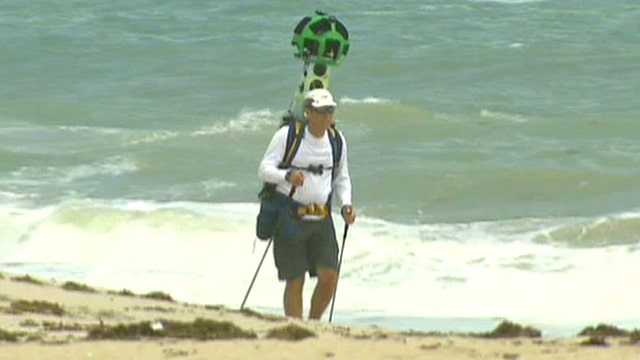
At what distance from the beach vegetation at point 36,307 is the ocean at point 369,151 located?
11.5 feet

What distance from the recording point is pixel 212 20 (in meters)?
32.6

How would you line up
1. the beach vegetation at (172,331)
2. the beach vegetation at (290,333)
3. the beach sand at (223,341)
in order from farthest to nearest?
the beach vegetation at (290,333)
the beach vegetation at (172,331)
the beach sand at (223,341)

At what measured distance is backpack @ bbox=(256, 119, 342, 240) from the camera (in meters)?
9.98

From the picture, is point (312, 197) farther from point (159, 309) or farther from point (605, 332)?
point (605, 332)

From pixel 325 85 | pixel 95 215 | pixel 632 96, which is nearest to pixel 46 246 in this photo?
pixel 95 215

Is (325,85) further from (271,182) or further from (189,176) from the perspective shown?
(189,176)

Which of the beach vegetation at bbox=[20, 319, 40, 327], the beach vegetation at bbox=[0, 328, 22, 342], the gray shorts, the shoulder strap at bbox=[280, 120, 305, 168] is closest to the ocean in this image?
the gray shorts

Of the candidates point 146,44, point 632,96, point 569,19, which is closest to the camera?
point 632,96

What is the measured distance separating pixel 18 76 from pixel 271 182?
710 inches

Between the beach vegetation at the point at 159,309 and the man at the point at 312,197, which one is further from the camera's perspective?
the beach vegetation at the point at 159,309

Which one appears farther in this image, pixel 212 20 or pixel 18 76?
pixel 212 20

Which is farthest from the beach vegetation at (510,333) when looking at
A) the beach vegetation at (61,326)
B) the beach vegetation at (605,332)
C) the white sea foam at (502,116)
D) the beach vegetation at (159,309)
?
the white sea foam at (502,116)

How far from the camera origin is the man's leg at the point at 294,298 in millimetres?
10266

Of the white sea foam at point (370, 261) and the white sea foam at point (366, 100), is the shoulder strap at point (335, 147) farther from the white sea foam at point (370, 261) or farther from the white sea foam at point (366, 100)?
the white sea foam at point (366, 100)
